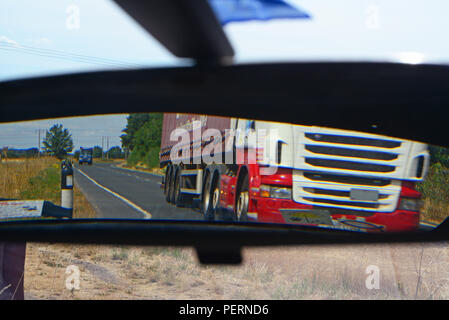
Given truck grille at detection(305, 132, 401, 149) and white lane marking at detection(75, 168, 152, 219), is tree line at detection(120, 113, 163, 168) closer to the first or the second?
white lane marking at detection(75, 168, 152, 219)

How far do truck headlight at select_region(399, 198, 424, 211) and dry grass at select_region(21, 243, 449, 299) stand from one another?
1.98 m

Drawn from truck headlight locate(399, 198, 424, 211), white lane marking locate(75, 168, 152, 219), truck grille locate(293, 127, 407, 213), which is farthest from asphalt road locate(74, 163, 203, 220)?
truck headlight locate(399, 198, 424, 211)

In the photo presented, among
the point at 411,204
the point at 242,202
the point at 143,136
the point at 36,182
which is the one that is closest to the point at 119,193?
the point at 242,202

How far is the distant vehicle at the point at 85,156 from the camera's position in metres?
1.78

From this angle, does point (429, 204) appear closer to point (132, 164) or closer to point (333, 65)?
point (333, 65)

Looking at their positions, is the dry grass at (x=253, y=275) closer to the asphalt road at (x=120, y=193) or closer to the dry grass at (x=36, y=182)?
the asphalt road at (x=120, y=193)

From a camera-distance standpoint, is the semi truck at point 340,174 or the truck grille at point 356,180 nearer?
the semi truck at point 340,174

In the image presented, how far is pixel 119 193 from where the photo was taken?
10.7 ft

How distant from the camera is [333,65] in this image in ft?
3.91

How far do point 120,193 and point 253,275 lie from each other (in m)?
1.42

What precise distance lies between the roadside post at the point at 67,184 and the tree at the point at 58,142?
0.06 metres

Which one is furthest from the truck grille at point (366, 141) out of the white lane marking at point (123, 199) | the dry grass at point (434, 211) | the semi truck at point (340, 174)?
the white lane marking at point (123, 199)

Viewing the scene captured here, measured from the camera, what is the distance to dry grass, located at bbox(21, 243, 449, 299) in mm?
3775
